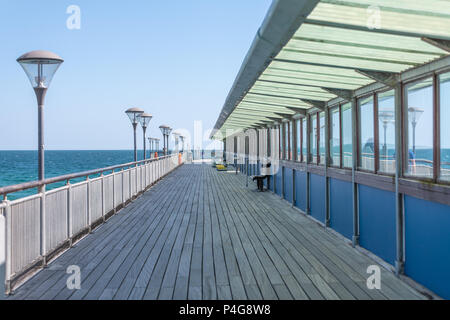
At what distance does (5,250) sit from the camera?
3.60m

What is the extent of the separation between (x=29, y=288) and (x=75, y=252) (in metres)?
1.35

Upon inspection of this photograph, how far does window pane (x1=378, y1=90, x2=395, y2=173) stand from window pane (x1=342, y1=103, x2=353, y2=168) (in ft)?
3.34

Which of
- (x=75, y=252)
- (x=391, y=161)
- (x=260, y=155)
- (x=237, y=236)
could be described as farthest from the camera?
(x=260, y=155)

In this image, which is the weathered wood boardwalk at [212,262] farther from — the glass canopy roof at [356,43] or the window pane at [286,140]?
the window pane at [286,140]

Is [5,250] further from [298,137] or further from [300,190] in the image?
[298,137]

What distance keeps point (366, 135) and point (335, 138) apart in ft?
4.34

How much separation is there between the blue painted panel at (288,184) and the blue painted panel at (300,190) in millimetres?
572

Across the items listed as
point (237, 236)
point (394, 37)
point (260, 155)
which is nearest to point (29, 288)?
point (237, 236)

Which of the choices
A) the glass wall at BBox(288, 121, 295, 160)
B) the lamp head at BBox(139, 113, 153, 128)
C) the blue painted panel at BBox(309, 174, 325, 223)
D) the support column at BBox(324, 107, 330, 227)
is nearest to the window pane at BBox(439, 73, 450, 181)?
the support column at BBox(324, 107, 330, 227)

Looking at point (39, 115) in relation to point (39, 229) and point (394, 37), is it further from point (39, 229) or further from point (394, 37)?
point (394, 37)

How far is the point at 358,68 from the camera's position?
4500 mm

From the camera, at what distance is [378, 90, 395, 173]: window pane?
15.5 ft

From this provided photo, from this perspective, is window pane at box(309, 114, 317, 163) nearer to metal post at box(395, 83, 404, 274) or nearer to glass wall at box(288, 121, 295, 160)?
glass wall at box(288, 121, 295, 160)

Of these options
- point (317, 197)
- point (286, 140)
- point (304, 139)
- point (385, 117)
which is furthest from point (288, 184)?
point (385, 117)
